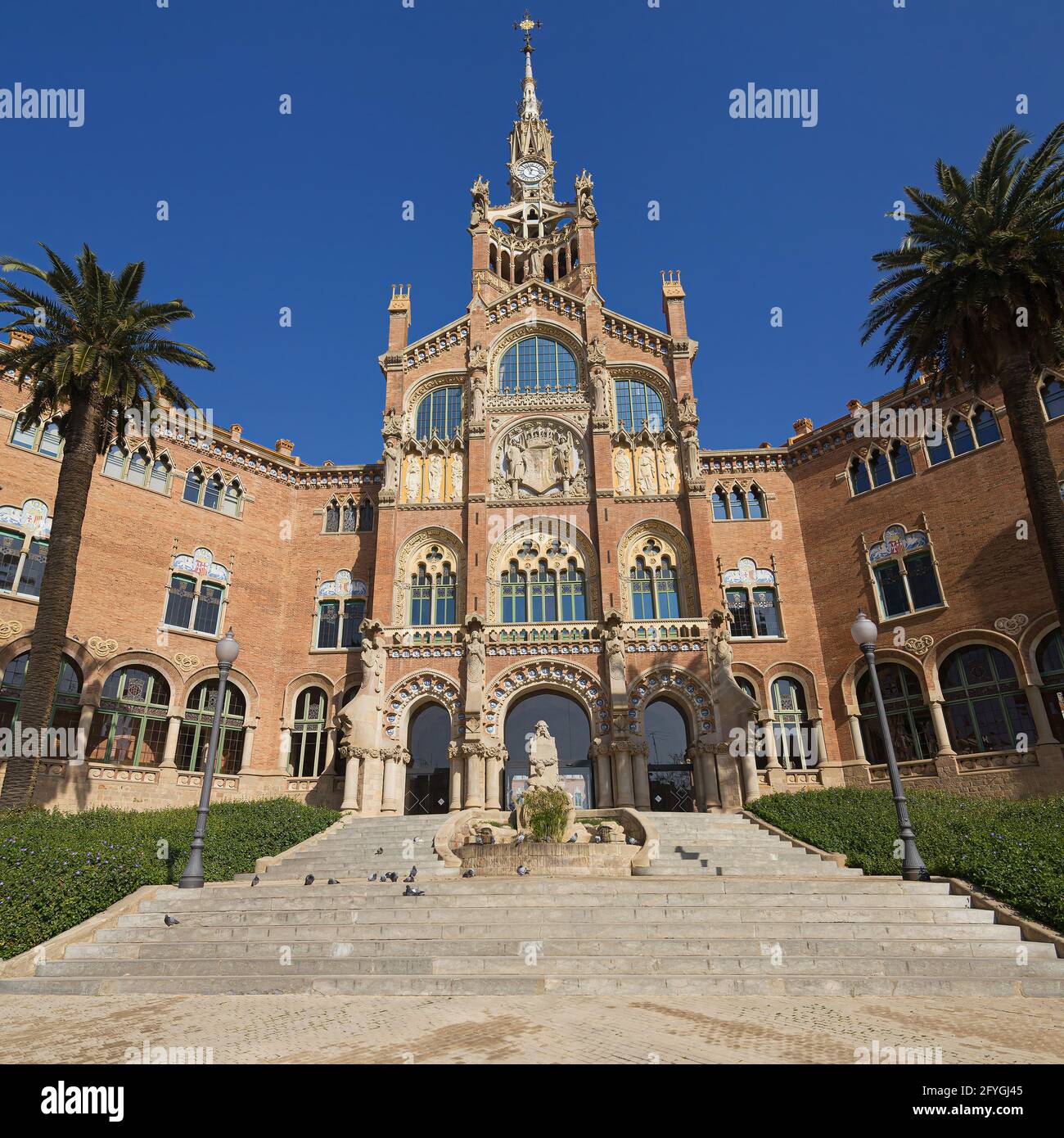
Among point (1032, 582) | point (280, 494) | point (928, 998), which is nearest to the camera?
point (928, 998)

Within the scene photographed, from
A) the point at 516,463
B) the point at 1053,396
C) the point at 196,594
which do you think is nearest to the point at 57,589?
the point at 196,594

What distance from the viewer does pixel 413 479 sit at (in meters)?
32.5

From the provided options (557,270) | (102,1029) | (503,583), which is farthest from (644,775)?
(557,270)

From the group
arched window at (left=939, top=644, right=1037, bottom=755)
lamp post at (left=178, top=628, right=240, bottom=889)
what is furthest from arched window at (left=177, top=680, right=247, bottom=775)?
arched window at (left=939, top=644, right=1037, bottom=755)

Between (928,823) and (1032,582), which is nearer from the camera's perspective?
(928,823)

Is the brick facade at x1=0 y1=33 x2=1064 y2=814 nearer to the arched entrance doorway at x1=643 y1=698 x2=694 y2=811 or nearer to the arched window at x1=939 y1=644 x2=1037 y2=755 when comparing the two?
the arched window at x1=939 y1=644 x2=1037 y2=755

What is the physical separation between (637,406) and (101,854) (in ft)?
86.9

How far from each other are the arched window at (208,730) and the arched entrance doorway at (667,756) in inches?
626

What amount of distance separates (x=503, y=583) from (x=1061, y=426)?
20.5m

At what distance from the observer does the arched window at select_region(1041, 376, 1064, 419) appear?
2569 cm

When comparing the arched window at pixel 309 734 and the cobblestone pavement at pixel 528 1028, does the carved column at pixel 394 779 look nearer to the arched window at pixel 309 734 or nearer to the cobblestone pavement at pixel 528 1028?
the arched window at pixel 309 734

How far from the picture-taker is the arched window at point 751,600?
31281 millimetres

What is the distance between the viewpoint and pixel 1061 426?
2528 cm
